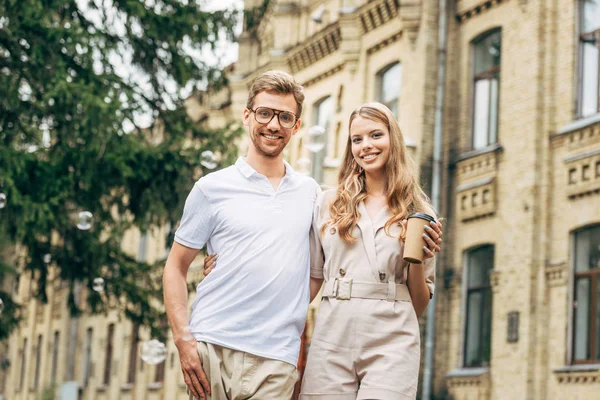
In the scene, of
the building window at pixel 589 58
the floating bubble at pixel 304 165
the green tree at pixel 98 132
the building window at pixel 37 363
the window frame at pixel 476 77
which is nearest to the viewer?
the green tree at pixel 98 132

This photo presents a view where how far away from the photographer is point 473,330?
856 inches

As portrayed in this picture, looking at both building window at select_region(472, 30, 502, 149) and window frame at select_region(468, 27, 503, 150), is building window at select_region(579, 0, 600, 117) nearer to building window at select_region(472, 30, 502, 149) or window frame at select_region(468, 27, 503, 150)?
window frame at select_region(468, 27, 503, 150)

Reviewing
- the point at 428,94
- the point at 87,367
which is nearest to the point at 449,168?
the point at 428,94

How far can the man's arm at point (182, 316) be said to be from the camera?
4.66 m

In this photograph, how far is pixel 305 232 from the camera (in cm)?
483

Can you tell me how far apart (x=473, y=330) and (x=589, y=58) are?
5.19 meters

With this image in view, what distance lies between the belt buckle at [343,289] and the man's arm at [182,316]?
0.56m

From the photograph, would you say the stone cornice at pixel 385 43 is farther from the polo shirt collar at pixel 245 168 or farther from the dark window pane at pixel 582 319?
the polo shirt collar at pixel 245 168

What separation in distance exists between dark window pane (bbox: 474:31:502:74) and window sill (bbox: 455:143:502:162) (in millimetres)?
1502

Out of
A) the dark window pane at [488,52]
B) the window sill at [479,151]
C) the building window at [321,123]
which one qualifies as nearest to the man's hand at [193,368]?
the window sill at [479,151]

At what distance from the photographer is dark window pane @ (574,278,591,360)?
18.6 m

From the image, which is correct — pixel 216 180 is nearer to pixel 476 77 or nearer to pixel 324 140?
pixel 476 77

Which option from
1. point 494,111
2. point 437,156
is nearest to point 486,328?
point 437,156

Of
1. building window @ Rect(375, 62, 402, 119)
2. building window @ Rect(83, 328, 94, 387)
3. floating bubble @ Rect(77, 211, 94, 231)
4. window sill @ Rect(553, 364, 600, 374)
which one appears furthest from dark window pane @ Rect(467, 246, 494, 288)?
building window @ Rect(83, 328, 94, 387)
